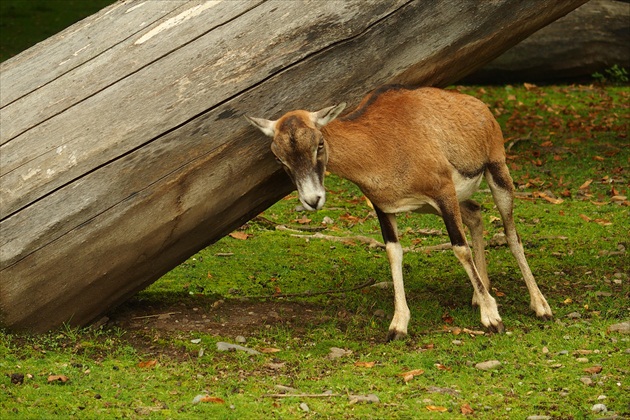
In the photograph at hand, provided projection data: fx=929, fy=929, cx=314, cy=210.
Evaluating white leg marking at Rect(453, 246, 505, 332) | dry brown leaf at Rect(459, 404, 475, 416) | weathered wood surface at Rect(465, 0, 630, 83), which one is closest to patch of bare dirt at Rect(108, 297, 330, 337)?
white leg marking at Rect(453, 246, 505, 332)

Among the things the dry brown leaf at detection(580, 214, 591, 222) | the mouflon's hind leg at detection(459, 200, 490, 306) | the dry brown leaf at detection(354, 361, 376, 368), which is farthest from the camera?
the dry brown leaf at detection(580, 214, 591, 222)

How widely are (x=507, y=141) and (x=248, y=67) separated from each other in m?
8.06

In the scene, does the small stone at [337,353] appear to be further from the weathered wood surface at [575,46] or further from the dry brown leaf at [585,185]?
the weathered wood surface at [575,46]

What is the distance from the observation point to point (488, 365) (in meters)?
6.75

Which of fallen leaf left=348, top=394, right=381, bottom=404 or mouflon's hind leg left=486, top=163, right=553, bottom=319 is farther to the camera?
mouflon's hind leg left=486, top=163, right=553, bottom=319

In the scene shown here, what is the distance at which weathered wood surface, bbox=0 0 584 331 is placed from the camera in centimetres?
670

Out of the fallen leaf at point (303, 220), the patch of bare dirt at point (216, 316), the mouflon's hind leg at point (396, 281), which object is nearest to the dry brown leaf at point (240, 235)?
the fallen leaf at point (303, 220)

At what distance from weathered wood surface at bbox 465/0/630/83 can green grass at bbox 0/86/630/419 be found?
5.88 m

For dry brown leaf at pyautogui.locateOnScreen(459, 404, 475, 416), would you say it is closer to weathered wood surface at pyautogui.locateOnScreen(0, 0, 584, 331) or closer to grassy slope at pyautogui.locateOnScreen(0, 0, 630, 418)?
grassy slope at pyautogui.locateOnScreen(0, 0, 630, 418)

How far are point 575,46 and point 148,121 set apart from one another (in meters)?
12.2

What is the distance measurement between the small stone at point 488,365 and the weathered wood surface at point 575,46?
434 inches

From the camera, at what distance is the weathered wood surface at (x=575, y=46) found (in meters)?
17.1

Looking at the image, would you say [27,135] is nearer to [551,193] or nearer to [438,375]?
[438,375]

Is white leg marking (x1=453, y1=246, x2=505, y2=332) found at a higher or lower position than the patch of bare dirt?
lower
